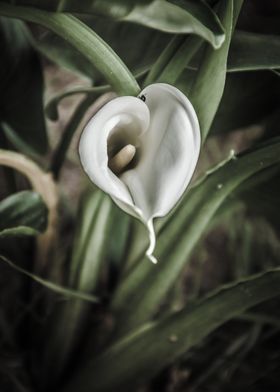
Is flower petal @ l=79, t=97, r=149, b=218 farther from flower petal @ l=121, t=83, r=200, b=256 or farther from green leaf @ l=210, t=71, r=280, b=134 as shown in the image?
green leaf @ l=210, t=71, r=280, b=134

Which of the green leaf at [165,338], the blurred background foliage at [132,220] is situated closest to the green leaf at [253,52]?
the blurred background foliage at [132,220]

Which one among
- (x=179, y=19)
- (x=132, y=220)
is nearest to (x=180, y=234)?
(x=132, y=220)

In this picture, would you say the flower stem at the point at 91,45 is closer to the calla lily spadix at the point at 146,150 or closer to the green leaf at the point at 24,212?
the calla lily spadix at the point at 146,150

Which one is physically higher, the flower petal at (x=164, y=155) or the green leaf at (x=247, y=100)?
the flower petal at (x=164, y=155)

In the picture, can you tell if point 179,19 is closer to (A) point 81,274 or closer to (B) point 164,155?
(B) point 164,155

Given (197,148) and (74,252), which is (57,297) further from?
(197,148)

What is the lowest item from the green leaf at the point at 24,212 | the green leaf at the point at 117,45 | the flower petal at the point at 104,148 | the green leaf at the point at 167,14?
the green leaf at the point at 24,212

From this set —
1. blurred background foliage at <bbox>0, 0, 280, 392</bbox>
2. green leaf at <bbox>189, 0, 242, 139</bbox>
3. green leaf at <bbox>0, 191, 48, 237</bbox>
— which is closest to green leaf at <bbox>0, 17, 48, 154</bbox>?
blurred background foliage at <bbox>0, 0, 280, 392</bbox>
